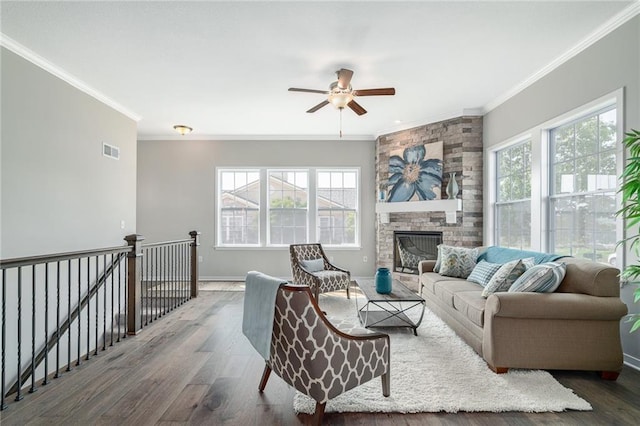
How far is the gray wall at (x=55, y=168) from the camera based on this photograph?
3184 millimetres

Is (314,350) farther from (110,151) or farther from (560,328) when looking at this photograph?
(110,151)

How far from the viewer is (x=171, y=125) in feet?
18.7

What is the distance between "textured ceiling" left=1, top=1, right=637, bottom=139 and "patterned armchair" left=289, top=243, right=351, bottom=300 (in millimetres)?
2278

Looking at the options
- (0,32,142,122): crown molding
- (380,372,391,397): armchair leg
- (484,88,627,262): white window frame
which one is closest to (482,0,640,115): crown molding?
(484,88,627,262): white window frame

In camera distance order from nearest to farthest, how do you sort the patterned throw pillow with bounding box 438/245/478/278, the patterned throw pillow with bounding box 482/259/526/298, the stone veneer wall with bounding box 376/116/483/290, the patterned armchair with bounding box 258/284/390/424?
the patterned armchair with bounding box 258/284/390/424 < the patterned throw pillow with bounding box 482/259/526/298 < the patterned throw pillow with bounding box 438/245/478/278 < the stone veneer wall with bounding box 376/116/483/290

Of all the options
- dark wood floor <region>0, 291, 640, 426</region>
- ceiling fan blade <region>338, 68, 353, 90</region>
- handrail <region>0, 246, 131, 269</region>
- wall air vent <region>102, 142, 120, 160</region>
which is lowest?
dark wood floor <region>0, 291, 640, 426</region>

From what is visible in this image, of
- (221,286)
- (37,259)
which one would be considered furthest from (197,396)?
(221,286)

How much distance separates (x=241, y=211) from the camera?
6453 millimetres

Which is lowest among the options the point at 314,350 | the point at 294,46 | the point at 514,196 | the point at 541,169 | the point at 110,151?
the point at 314,350

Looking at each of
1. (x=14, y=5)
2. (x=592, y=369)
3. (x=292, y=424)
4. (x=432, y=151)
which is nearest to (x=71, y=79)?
(x=14, y=5)

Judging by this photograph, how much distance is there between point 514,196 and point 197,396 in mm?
4487

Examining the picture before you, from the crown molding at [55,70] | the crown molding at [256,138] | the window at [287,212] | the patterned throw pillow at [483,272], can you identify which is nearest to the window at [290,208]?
the window at [287,212]

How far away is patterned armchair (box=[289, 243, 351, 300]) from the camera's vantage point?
436 cm

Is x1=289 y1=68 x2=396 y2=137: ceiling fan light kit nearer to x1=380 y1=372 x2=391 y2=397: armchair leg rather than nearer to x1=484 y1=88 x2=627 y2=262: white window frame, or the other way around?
x1=484 y1=88 x2=627 y2=262: white window frame
